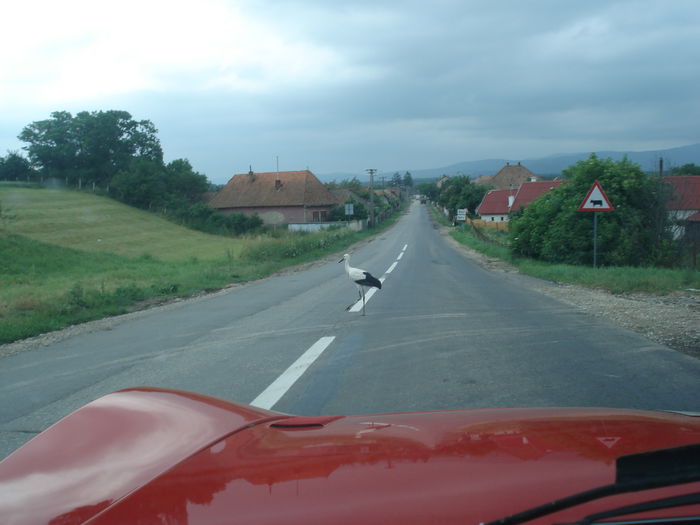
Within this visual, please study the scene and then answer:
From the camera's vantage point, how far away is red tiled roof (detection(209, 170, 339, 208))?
66.2 metres

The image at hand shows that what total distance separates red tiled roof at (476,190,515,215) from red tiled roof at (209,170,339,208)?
61.7 feet

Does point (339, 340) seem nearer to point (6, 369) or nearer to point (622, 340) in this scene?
point (622, 340)

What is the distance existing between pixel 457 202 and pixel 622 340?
75.8 meters

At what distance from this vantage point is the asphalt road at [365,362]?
5281 mm

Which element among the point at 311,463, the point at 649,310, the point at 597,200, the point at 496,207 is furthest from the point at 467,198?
the point at 311,463

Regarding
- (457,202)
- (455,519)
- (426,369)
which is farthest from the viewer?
(457,202)

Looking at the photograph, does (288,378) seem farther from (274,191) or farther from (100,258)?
(274,191)

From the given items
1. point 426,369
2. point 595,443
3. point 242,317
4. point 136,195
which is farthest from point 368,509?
point 136,195

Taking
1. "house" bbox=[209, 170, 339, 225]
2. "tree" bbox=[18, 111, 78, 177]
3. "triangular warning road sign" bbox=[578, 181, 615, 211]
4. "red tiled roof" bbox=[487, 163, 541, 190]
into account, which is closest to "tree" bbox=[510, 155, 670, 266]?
"triangular warning road sign" bbox=[578, 181, 615, 211]

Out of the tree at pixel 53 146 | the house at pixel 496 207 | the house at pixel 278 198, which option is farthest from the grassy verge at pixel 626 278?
the tree at pixel 53 146

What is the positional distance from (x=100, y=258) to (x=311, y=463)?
33.0 meters

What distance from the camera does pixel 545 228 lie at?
2230 centimetres

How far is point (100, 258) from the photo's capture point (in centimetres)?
3167

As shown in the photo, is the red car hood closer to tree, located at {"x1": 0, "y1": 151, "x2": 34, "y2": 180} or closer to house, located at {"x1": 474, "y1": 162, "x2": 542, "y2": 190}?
tree, located at {"x1": 0, "y1": 151, "x2": 34, "y2": 180}
